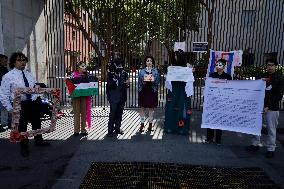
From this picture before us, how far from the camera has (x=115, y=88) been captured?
7.54 metres

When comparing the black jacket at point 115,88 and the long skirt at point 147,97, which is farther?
the long skirt at point 147,97

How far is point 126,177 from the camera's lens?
509 cm

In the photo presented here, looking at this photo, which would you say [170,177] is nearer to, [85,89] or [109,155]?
[109,155]

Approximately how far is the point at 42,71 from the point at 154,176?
7.56m

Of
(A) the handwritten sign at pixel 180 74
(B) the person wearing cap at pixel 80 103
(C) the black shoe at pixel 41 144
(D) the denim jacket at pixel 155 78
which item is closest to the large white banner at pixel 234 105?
(A) the handwritten sign at pixel 180 74

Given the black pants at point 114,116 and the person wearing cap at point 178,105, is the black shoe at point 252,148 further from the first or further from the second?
the black pants at point 114,116

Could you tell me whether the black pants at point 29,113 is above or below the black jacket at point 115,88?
below

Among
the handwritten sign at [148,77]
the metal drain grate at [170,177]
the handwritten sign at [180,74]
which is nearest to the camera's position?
the metal drain grate at [170,177]

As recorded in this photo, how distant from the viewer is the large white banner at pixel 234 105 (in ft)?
21.6

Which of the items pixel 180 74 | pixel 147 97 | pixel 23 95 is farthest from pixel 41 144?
pixel 180 74

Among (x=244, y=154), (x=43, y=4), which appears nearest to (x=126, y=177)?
(x=244, y=154)

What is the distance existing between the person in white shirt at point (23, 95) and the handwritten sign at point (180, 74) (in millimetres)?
2956

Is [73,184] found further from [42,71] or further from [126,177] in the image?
[42,71]

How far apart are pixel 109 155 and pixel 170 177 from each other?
1493mm
